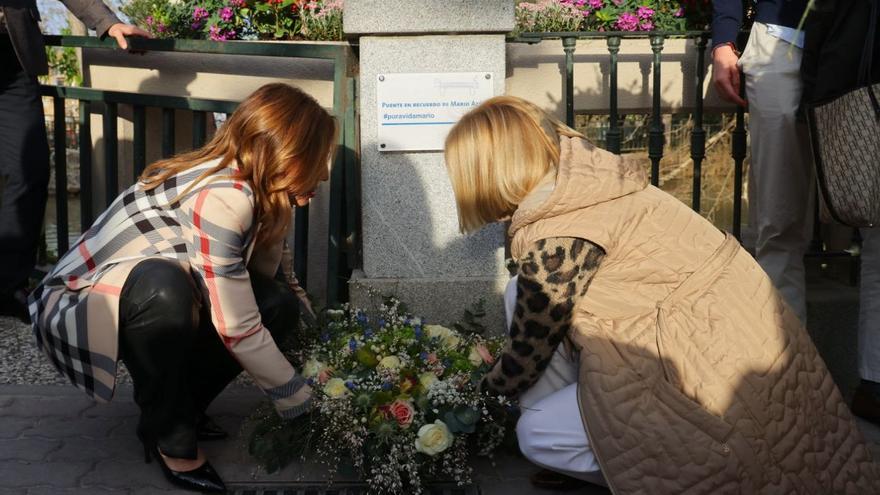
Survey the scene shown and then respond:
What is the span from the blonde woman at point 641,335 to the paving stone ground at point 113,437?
586mm

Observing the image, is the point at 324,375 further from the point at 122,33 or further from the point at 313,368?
the point at 122,33

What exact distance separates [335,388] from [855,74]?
211cm

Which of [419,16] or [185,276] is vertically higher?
[419,16]

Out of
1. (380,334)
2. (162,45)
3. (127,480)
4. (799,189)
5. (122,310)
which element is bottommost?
(127,480)

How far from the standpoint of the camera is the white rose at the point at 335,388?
3.02 m

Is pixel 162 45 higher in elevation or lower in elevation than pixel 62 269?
higher

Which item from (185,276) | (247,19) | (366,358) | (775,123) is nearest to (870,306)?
(775,123)

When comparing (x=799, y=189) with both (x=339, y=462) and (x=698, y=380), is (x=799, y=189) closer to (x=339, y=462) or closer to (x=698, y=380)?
(x=698, y=380)

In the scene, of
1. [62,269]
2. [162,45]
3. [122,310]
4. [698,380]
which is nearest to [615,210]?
[698,380]

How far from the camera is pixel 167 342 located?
9.29 feet

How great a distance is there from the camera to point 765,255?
380 cm

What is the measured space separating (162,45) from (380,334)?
1776 millimetres

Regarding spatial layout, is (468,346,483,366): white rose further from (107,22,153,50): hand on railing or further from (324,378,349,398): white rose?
(107,22,153,50): hand on railing

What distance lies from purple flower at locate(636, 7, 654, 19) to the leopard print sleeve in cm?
249
